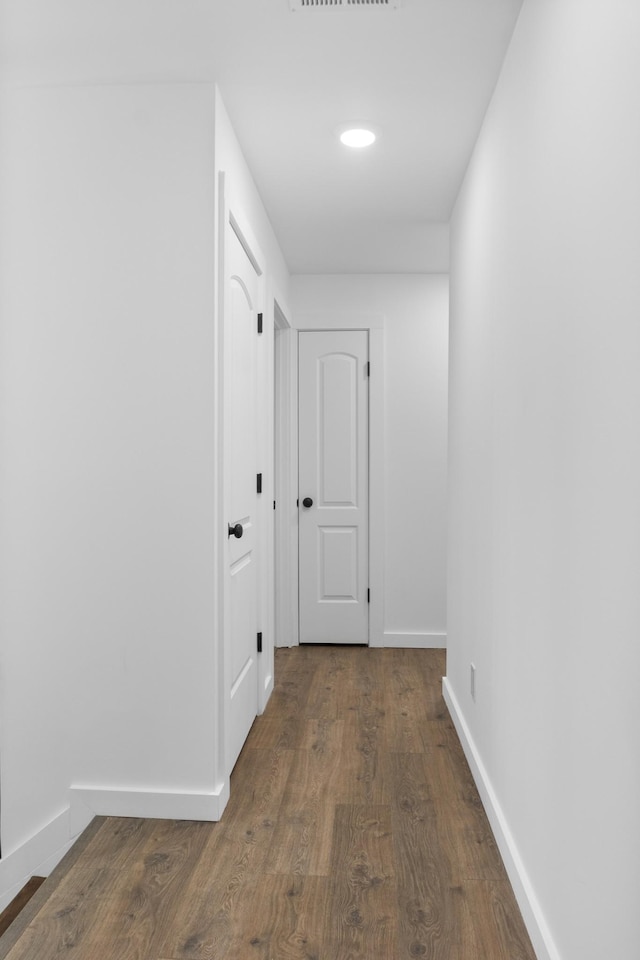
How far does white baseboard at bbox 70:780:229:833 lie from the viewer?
7.86ft

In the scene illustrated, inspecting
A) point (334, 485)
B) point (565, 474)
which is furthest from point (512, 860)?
point (334, 485)

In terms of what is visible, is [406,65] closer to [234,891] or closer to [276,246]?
[276,246]

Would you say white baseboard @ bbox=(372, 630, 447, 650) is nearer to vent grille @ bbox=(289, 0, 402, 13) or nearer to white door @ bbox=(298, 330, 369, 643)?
white door @ bbox=(298, 330, 369, 643)

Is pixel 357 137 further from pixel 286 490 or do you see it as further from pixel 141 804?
pixel 141 804

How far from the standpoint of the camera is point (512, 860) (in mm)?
1975

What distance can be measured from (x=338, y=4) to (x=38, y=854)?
9.10ft

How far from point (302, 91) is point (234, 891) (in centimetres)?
248

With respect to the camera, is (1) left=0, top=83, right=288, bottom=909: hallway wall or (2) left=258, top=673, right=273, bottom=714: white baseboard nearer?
(1) left=0, top=83, right=288, bottom=909: hallway wall

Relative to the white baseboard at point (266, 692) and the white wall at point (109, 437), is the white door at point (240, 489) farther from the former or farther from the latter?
the white wall at point (109, 437)

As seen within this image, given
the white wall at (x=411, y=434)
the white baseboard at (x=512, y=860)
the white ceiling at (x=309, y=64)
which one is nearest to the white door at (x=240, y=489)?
the white ceiling at (x=309, y=64)

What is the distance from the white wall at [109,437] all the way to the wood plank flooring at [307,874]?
0.30 meters

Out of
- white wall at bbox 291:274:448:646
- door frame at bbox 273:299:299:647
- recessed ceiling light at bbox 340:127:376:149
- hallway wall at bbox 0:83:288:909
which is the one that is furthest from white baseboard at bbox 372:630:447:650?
recessed ceiling light at bbox 340:127:376:149

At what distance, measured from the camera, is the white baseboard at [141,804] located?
2395 mm

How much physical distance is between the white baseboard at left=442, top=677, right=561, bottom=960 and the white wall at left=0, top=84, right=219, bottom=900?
0.93 metres
